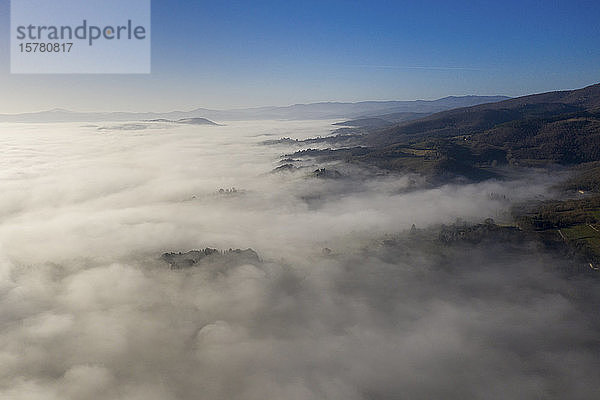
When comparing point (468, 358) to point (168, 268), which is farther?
point (168, 268)

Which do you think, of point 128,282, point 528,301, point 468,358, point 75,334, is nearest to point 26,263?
point 128,282

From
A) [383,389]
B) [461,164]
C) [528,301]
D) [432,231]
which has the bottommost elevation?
[383,389]

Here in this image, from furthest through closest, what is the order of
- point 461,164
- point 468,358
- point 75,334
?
point 461,164
point 75,334
point 468,358

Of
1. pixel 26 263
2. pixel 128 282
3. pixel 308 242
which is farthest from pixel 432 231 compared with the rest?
pixel 26 263

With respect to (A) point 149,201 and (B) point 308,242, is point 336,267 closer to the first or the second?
(B) point 308,242

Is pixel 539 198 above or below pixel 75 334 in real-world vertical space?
above

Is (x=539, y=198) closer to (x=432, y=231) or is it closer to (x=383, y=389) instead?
(x=432, y=231)

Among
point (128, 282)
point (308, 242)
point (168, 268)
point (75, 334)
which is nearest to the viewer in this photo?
point (75, 334)

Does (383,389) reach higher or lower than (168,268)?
lower

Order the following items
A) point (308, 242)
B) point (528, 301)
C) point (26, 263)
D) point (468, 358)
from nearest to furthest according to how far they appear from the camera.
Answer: point (468, 358)
point (528, 301)
point (26, 263)
point (308, 242)
